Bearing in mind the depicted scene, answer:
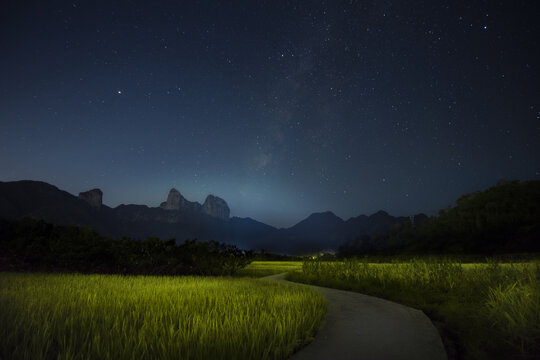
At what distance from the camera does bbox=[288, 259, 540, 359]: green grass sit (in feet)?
12.8

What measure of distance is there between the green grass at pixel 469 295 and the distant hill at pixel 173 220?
48832 millimetres

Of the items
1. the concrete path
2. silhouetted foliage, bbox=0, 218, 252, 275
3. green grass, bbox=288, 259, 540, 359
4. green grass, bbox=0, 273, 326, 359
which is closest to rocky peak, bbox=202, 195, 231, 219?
silhouetted foliage, bbox=0, 218, 252, 275

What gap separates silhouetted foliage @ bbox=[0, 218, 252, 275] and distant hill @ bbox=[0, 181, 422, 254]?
1837 inches

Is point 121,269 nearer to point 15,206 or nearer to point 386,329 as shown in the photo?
point 386,329

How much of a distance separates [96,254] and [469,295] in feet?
49.3

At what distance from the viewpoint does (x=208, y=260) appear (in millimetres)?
14602

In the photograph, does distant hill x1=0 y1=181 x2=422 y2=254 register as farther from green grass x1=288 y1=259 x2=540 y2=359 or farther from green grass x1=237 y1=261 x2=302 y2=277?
green grass x1=288 y1=259 x2=540 y2=359

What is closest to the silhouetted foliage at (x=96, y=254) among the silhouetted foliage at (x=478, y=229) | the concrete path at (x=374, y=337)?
the concrete path at (x=374, y=337)

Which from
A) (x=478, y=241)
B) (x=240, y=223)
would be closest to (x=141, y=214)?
(x=240, y=223)

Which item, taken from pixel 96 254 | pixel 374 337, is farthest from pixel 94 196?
pixel 374 337

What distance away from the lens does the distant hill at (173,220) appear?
7550 cm

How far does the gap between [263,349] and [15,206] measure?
9500 cm

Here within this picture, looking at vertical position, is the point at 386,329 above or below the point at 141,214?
below

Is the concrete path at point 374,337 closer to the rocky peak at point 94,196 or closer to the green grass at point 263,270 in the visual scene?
the green grass at point 263,270
